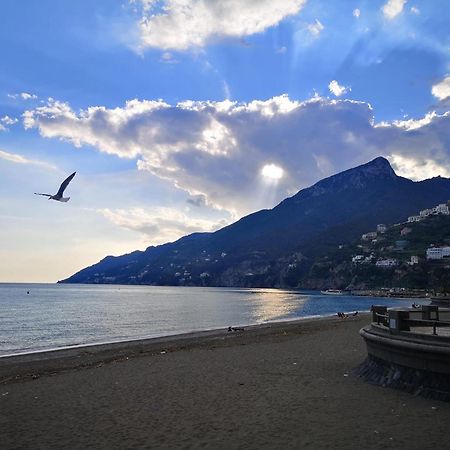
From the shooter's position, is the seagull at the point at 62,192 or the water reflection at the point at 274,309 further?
the water reflection at the point at 274,309

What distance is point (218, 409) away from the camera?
11.7m

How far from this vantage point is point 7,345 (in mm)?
35875

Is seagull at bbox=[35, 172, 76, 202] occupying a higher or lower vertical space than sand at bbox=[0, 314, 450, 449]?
higher

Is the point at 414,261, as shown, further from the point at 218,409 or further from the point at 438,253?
the point at 218,409

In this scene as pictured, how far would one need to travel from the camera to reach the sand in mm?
9148

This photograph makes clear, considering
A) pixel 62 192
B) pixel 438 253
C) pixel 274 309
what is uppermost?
pixel 438 253

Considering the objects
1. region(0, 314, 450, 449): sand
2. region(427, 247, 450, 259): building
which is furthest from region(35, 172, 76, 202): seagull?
region(427, 247, 450, 259): building

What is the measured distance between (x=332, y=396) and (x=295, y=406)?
4.76 feet

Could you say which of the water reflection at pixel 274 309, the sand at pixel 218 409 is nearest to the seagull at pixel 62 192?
the sand at pixel 218 409

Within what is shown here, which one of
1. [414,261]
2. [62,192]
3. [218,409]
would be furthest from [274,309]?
[414,261]

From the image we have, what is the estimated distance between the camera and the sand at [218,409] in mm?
9148

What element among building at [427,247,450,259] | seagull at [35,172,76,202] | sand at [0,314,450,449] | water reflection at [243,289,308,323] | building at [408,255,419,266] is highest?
building at [427,247,450,259]

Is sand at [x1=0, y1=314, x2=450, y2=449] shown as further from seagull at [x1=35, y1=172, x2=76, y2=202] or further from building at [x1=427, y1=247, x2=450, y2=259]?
building at [x1=427, y1=247, x2=450, y2=259]

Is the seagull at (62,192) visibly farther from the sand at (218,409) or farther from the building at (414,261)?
the building at (414,261)
